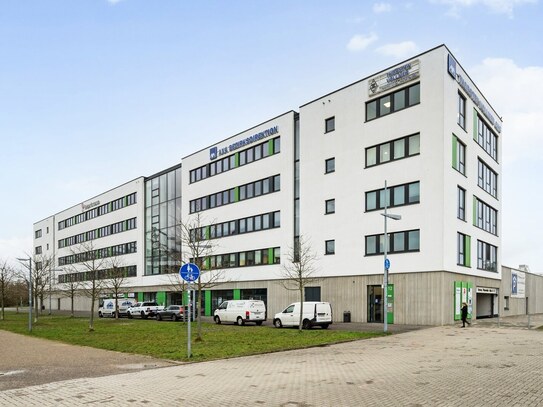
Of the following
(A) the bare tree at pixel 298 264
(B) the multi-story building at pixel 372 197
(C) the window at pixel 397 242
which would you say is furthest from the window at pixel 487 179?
(A) the bare tree at pixel 298 264

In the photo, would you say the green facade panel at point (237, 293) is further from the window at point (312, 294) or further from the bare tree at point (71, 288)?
the bare tree at point (71, 288)

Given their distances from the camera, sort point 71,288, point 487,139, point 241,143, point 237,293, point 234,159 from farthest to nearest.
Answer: point 71,288
point 234,159
point 241,143
point 237,293
point 487,139

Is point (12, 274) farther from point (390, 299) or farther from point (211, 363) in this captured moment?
point (211, 363)

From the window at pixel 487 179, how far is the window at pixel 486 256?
4189 millimetres

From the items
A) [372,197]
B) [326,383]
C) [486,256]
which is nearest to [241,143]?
[372,197]

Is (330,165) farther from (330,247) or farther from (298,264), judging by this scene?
(298,264)

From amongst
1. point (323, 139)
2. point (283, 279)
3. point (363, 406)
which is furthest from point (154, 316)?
point (363, 406)

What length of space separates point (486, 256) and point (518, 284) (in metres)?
11.6

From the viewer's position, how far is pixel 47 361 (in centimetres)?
1551

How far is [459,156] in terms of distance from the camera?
3378cm

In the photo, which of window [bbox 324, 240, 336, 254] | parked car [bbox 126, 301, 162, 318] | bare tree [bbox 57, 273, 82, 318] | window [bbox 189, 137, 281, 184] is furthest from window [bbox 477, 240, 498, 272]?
bare tree [bbox 57, 273, 82, 318]

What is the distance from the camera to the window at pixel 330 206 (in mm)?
37219

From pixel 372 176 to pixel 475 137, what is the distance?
834 cm

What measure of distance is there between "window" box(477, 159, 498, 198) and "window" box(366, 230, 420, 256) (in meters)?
9.11
